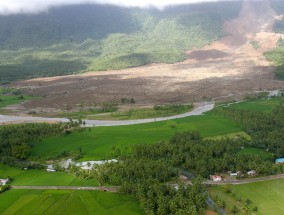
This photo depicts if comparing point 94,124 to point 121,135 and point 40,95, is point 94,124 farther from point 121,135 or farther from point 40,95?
point 40,95

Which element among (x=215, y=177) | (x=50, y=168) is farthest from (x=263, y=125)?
(x=50, y=168)

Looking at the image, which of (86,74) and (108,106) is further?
(86,74)

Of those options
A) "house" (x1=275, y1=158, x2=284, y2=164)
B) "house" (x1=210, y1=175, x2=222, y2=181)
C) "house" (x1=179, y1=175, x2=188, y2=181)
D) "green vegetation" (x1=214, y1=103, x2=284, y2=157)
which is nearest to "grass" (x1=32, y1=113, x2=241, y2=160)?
"green vegetation" (x1=214, y1=103, x2=284, y2=157)

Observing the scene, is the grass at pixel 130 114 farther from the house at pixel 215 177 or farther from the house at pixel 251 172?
the house at pixel 251 172

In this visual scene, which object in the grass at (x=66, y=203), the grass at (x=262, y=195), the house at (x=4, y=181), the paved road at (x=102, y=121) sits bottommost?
the grass at (x=262, y=195)

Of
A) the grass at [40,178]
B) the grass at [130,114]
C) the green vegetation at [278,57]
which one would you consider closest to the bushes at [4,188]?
the grass at [40,178]

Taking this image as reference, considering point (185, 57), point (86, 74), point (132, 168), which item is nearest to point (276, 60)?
point (185, 57)
